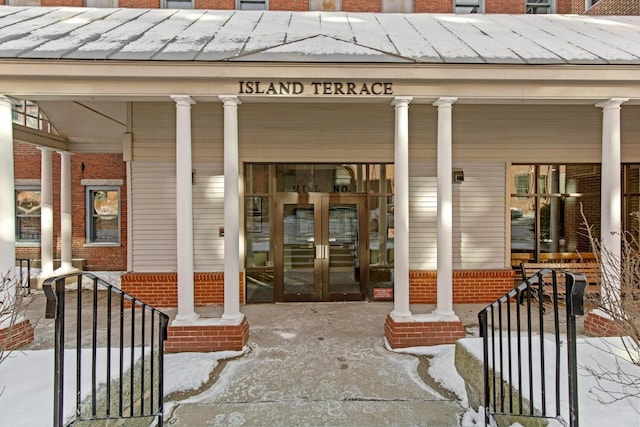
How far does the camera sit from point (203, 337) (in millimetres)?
5273

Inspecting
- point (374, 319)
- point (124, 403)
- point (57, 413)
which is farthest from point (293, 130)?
point (57, 413)

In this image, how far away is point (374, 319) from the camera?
675 cm

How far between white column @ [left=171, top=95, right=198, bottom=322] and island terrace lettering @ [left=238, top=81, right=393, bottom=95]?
3.15ft

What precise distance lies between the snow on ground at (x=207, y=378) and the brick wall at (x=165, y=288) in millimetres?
2446

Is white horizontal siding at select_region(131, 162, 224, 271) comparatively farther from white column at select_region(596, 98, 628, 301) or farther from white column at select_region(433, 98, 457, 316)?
white column at select_region(596, 98, 628, 301)

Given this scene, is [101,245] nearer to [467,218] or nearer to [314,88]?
[314,88]

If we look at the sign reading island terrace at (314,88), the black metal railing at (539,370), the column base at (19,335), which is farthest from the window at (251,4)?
the black metal railing at (539,370)

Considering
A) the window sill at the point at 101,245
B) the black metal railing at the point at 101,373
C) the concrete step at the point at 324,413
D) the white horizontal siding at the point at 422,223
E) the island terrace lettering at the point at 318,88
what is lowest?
the concrete step at the point at 324,413

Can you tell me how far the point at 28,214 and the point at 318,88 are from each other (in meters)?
11.0

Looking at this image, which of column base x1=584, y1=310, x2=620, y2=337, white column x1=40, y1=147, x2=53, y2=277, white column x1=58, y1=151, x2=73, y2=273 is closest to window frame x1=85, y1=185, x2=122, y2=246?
white column x1=58, y1=151, x2=73, y2=273

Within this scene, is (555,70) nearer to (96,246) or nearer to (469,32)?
(469,32)

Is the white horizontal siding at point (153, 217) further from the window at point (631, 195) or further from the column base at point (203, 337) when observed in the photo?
the window at point (631, 195)

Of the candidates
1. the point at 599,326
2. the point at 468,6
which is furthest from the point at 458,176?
the point at 468,6

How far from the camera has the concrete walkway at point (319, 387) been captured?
3.78 meters
